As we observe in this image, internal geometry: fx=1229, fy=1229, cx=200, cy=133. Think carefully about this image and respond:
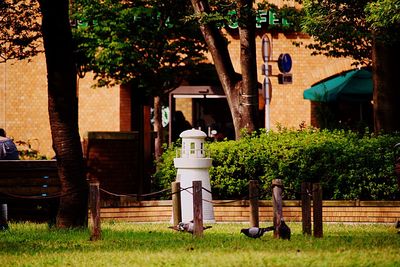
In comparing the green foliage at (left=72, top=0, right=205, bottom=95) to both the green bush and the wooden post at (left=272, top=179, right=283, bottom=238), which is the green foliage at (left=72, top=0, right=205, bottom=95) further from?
the wooden post at (left=272, top=179, right=283, bottom=238)

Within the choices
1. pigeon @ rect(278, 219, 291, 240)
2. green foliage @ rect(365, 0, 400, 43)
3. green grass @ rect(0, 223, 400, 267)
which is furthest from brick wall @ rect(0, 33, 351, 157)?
pigeon @ rect(278, 219, 291, 240)

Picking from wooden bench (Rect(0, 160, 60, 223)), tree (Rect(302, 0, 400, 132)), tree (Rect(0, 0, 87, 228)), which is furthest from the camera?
tree (Rect(302, 0, 400, 132))

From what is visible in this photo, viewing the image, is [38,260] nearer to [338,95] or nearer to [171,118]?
[338,95]

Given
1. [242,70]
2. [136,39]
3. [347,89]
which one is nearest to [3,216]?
[242,70]

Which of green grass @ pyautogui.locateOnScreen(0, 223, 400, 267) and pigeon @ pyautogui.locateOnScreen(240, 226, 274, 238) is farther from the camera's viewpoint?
pigeon @ pyautogui.locateOnScreen(240, 226, 274, 238)

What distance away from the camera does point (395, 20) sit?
72.0 ft

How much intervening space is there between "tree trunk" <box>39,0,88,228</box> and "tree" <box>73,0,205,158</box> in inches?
384

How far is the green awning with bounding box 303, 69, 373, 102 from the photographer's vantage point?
32.5 metres

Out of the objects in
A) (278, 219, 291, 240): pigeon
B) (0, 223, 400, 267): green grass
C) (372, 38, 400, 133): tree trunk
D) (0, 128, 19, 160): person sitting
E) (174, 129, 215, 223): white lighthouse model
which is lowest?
(0, 223, 400, 267): green grass

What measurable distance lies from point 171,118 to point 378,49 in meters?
12.1

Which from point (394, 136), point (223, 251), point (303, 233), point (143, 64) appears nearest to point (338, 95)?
point (143, 64)

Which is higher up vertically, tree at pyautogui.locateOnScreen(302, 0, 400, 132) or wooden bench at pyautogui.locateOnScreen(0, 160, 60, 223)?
tree at pyautogui.locateOnScreen(302, 0, 400, 132)

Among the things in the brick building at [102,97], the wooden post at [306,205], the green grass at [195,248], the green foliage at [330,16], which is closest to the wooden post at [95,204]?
the green grass at [195,248]

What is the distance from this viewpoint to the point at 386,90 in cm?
2448
